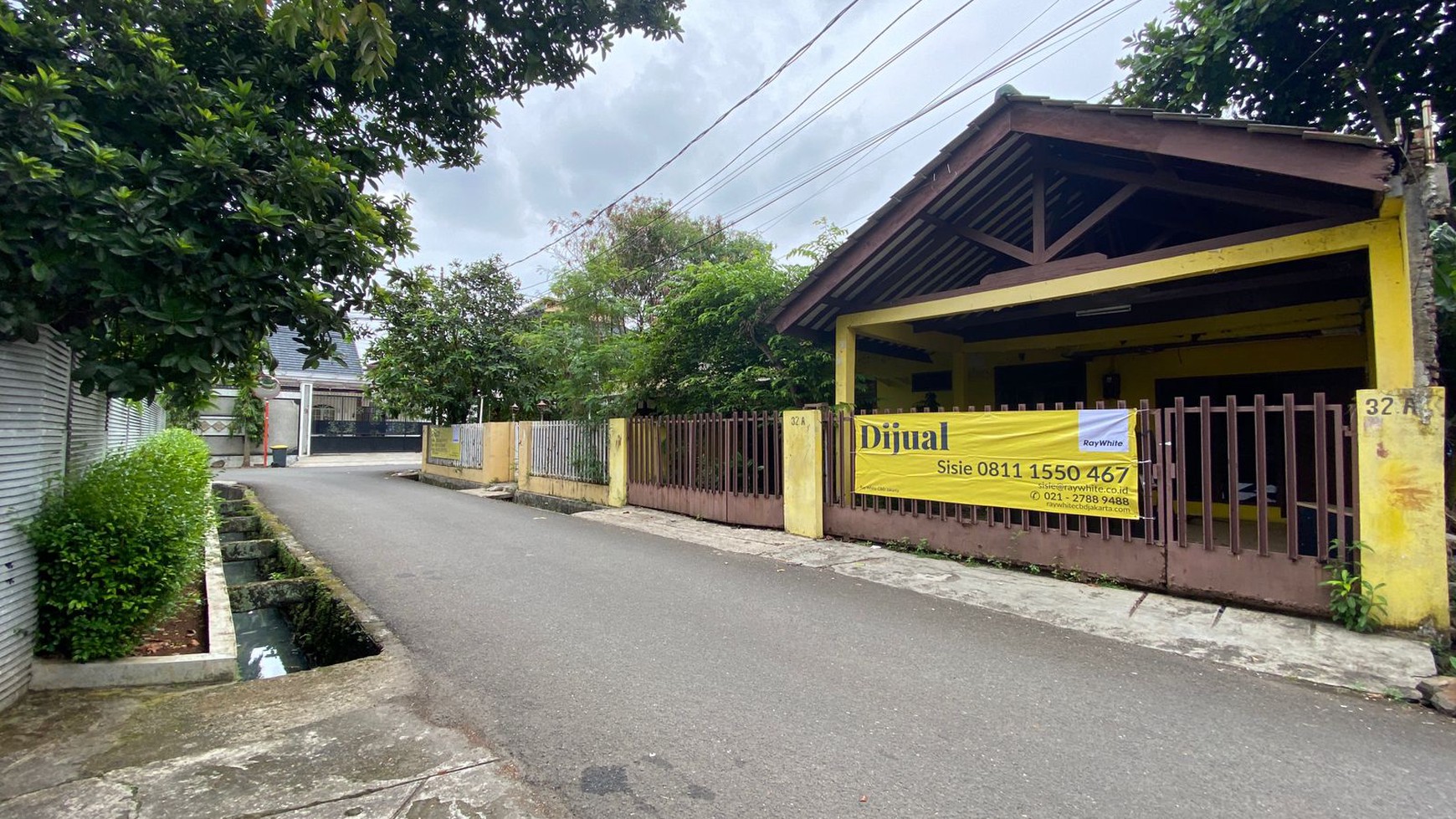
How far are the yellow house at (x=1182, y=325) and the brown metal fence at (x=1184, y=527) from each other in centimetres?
2

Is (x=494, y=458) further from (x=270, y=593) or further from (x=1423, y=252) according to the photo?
(x=1423, y=252)

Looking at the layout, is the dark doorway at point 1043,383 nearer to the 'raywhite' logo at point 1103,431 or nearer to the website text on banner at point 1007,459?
the website text on banner at point 1007,459

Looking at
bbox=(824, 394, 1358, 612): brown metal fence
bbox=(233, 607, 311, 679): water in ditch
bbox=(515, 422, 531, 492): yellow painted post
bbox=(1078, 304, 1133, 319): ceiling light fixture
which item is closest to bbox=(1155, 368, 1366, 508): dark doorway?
bbox=(824, 394, 1358, 612): brown metal fence

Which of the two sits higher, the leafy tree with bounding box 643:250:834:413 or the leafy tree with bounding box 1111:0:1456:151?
the leafy tree with bounding box 1111:0:1456:151

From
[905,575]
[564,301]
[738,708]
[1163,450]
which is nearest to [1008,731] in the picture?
[738,708]

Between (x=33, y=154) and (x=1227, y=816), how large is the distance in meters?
5.54

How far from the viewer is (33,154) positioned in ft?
9.10

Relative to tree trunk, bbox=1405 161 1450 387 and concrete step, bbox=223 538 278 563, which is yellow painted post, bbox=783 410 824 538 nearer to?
tree trunk, bbox=1405 161 1450 387

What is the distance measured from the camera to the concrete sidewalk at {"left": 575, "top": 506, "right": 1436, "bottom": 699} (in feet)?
13.5

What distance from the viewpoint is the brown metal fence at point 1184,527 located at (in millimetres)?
4949

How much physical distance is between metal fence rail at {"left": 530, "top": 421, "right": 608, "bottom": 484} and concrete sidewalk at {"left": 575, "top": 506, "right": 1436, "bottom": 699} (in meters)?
5.66

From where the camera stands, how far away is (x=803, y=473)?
28.1 ft

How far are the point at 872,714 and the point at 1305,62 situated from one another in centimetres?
1015

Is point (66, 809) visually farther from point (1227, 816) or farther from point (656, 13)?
point (656, 13)
